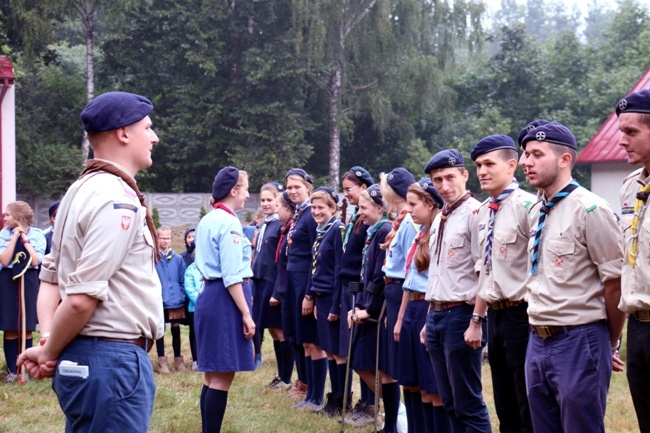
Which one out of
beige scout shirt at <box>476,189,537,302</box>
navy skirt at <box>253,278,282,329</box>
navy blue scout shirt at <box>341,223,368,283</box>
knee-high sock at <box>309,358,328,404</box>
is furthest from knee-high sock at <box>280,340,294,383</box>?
beige scout shirt at <box>476,189,537,302</box>

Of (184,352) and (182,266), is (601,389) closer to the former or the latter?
(182,266)

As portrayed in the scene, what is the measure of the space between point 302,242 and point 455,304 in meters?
3.52

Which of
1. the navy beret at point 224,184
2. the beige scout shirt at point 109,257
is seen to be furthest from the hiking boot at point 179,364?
the beige scout shirt at point 109,257

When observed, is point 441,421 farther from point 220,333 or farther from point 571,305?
point 571,305

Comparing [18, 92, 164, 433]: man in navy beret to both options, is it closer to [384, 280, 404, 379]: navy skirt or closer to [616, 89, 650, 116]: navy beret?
[616, 89, 650, 116]: navy beret

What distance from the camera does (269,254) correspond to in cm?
974

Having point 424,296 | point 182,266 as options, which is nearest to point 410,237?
point 424,296

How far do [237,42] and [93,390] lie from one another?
33606 mm

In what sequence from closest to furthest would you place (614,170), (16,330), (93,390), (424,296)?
(93,390)
(424,296)
(16,330)
(614,170)

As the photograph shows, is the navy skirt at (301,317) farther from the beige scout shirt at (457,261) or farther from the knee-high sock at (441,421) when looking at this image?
the beige scout shirt at (457,261)

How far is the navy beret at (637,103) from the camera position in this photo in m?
3.88

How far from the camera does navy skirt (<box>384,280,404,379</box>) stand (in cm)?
648

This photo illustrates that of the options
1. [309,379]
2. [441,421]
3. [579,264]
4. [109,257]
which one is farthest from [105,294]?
[309,379]

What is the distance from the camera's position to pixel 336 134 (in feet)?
119
